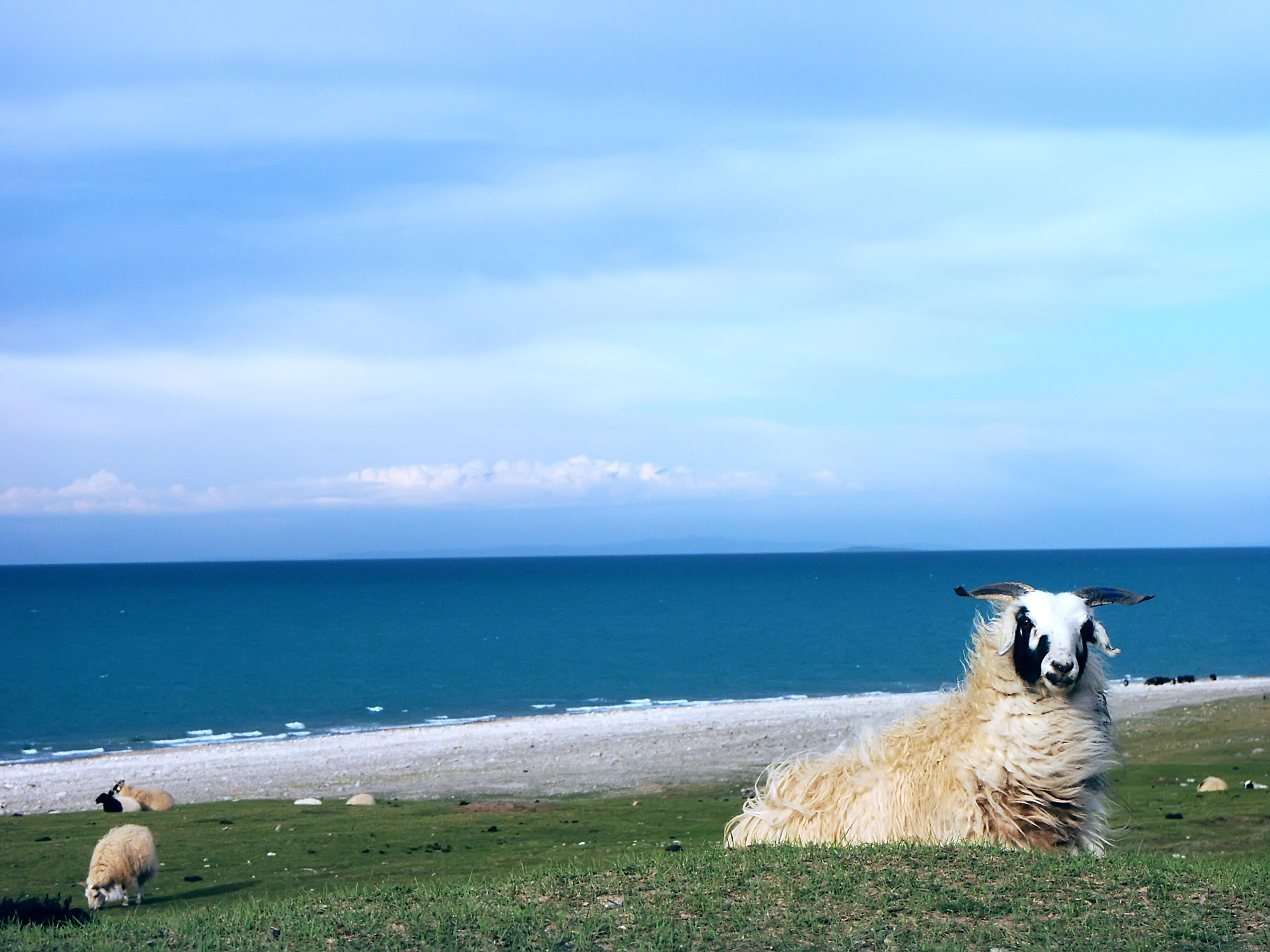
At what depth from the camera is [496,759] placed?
1266 inches

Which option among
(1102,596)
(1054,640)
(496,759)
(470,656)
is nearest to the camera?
(1054,640)

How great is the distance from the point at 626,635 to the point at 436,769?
240 ft

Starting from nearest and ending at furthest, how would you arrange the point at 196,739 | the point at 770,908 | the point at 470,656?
the point at 770,908, the point at 196,739, the point at 470,656

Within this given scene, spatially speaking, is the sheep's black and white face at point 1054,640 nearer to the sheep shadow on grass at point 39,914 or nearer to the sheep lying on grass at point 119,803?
the sheep shadow on grass at point 39,914

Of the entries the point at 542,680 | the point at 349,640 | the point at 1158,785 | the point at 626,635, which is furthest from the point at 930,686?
the point at 349,640

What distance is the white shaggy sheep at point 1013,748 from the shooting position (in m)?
8.05

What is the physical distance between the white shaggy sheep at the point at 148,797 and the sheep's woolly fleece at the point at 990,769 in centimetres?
1703

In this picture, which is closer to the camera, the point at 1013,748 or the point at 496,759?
the point at 1013,748

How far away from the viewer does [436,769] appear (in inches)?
1188

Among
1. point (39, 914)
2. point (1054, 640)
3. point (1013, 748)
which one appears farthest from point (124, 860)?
point (1054, 640)

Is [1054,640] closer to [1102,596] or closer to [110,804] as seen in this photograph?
[1102,596]

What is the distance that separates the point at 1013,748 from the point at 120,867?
9014 mm

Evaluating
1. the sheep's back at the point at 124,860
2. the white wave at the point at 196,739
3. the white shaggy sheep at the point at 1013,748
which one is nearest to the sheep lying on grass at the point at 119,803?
the sheep's back at the point at 124,860

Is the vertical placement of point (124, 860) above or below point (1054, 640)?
below
